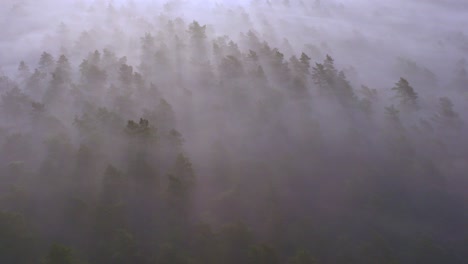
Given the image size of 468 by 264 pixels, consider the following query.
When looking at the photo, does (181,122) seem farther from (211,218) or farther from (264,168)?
(211,218)

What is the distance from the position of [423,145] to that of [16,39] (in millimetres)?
152169

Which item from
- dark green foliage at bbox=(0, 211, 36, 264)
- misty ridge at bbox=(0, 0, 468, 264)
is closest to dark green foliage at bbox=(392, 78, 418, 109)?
misty ridge at bbox=(0, 0, 468, 264)

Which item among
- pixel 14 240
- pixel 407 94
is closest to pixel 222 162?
pixel 14 240

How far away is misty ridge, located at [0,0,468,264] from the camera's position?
50.9 metres

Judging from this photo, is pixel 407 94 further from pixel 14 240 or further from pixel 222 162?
pixel 14 240

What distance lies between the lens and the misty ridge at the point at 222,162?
167ft

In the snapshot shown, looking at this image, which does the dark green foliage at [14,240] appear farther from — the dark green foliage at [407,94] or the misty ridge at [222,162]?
the dark green foliage at [407,94]

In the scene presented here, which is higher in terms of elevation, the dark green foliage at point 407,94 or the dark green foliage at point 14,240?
the dark green foliage at point 407,94

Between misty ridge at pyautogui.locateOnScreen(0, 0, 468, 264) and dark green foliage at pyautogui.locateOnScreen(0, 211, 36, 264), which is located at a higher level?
misty ridge at pyautogui.locateOnScreen(0, 0, 468, 264)

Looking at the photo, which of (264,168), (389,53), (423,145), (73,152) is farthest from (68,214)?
(389,53)

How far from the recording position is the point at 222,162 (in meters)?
70.0

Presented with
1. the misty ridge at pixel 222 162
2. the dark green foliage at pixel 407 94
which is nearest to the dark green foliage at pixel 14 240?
the misty ridge at pixel 222 162

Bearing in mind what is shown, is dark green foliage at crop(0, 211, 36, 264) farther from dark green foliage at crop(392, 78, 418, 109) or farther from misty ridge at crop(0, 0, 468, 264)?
dark green foliage at crop(392, 78, 418, 109)

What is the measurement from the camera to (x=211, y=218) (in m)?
56.8
